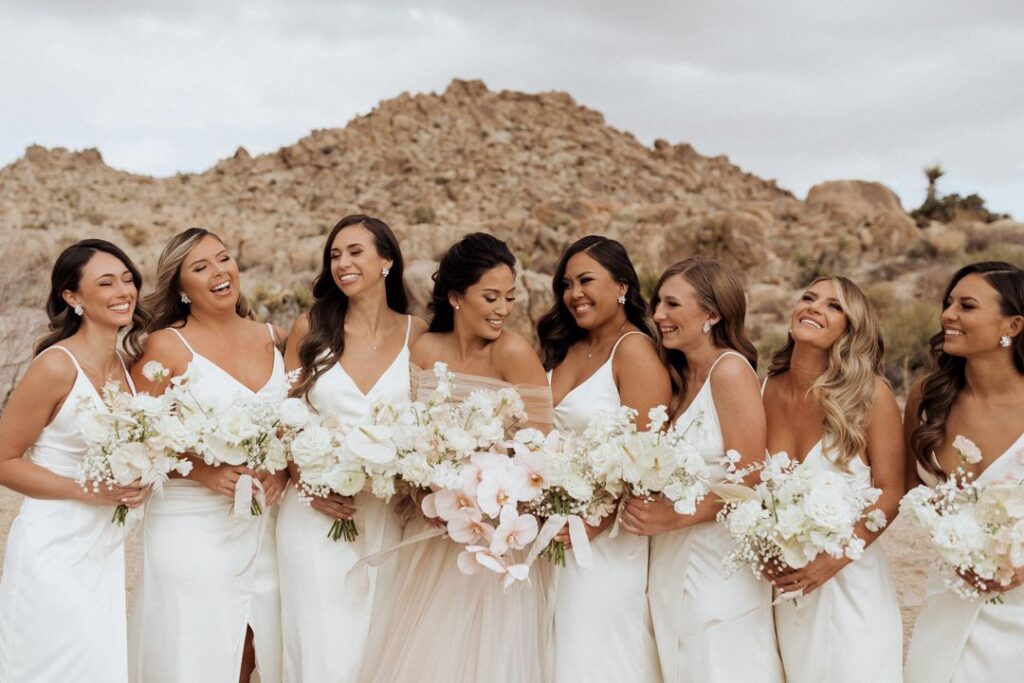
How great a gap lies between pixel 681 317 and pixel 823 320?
690 millimetres

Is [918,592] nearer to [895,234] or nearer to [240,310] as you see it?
[240,310]

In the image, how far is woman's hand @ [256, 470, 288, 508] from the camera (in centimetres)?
488

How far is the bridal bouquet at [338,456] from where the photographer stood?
444cm

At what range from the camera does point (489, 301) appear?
5.02 meters

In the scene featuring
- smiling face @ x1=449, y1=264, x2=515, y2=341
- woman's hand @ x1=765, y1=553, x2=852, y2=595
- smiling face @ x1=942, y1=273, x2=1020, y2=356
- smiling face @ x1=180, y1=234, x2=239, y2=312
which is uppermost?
smiling face @ x1=180, y1=234, x2=239, y2=312

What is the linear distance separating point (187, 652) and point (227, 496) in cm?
82

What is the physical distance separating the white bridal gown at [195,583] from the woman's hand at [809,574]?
2.67m

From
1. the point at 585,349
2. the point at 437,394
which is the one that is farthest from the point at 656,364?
the point at 437,394

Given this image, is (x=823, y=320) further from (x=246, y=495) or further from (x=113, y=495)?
(x=113, y=495)

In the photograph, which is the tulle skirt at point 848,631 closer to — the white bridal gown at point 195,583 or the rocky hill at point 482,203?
the white bridal gown at point 195,583

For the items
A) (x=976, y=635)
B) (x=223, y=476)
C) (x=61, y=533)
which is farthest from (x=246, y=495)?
(x=976, y=635)

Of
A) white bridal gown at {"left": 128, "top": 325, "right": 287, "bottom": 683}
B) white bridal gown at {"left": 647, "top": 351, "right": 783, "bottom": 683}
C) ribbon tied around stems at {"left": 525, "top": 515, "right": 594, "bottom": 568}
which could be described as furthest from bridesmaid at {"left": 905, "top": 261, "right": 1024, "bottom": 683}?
white bridal gown at {"left": 128, "top": 325, "right": 287, "bottom": 683}

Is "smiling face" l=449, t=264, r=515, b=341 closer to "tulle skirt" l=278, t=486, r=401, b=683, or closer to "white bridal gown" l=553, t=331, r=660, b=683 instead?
"white bridal gown" l=553, t=331, r=660, b=683

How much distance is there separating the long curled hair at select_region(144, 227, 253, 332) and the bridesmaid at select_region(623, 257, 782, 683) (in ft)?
8.59
